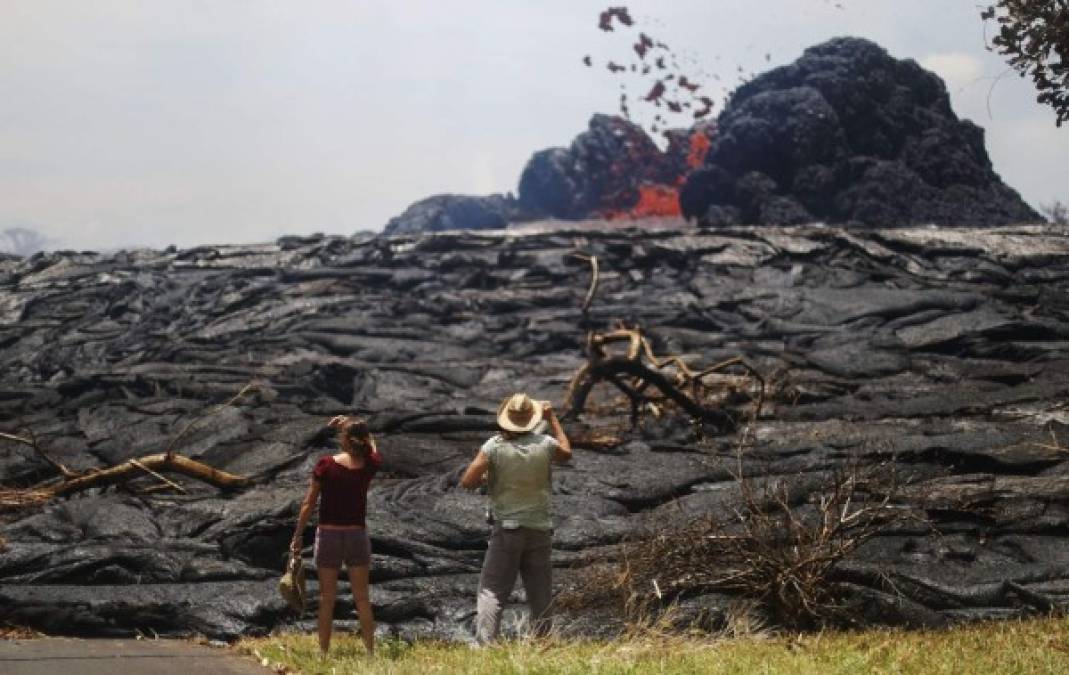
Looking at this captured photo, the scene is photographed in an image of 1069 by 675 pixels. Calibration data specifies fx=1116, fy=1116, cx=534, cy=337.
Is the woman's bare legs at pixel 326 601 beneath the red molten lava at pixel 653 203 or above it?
beneath

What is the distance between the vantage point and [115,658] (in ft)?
27.2

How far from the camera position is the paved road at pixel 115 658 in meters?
7.70

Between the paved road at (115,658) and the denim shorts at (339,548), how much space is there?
885mm

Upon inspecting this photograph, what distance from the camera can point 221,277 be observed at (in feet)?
106

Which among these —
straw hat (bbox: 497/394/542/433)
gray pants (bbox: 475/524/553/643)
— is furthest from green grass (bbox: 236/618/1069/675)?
straw hat (bbox: 497/394/542/433)

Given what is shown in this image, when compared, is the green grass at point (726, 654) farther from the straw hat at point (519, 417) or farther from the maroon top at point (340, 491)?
the straw hat at point (519, 417)

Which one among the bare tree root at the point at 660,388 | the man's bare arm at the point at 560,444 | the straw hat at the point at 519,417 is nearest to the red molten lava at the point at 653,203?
the bare tree root at the point at 660,388

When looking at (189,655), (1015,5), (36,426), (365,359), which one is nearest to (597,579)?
(189,655)

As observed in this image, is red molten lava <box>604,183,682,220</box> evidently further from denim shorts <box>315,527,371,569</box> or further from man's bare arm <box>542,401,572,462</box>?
denim shorts <box>315,527,371,569</box>

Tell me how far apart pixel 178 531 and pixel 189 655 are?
13.1ft

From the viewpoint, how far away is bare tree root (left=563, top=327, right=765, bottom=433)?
16953 mm

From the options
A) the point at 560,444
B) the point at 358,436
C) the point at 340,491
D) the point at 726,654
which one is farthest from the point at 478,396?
the point at 726,654

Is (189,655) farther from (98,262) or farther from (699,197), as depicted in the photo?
(699,197)

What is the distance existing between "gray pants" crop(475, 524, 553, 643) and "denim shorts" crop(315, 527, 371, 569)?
94 centimetres
